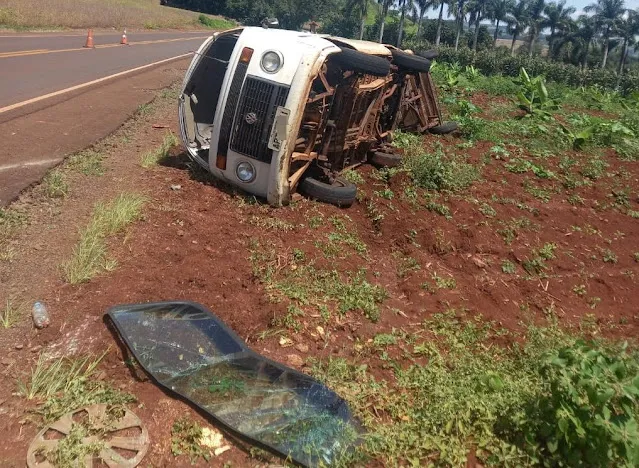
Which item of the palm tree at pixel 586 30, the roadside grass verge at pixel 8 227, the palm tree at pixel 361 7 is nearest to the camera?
the roadside grass verge at pixel 8 227

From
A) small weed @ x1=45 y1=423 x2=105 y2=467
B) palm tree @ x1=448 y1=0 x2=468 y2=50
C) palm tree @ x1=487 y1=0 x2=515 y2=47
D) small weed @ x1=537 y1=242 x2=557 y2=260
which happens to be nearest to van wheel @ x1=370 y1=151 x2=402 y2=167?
small weed @ x1=537 y1=242 x2=557 y2=260

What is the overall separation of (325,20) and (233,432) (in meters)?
80.4

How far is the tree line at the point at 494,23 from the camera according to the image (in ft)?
208

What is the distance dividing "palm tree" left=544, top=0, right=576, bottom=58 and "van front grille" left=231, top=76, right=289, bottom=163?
7156 centimetres

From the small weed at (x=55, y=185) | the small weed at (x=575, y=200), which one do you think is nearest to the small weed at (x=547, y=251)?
the small weed at (x=575, y=200)

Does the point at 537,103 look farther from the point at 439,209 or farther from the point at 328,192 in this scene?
the point at 328,192

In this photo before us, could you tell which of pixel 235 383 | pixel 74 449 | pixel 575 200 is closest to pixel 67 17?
pixel 575 200

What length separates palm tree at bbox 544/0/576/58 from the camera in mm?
67375

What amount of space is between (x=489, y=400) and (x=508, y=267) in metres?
2.43

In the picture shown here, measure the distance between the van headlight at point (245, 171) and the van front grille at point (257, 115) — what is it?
5.0 inches

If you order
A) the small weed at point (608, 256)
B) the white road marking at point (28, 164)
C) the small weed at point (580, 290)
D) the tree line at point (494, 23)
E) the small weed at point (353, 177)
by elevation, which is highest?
the tree line at point (494, 23)

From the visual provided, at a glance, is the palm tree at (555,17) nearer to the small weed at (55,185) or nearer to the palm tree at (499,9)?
the palm tree at (499,9)

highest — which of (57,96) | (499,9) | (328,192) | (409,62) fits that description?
(499,9)

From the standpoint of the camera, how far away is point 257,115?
215 inches
